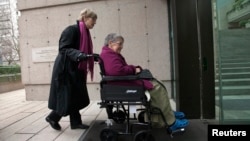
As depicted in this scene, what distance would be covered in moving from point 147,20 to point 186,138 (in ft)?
10.5

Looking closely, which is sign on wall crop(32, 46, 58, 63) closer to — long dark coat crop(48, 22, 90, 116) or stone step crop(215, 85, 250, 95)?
long dark coat crop(48, 22, 90, 116)

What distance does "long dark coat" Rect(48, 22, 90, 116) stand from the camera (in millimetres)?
3139

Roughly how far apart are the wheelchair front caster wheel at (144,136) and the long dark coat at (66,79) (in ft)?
3.47

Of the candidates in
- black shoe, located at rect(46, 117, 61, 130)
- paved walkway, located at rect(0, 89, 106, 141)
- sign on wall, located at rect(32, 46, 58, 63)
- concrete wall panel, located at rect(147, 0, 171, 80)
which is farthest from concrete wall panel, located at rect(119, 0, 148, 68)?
black shoe, located at rect(46, 117, 61, 130)

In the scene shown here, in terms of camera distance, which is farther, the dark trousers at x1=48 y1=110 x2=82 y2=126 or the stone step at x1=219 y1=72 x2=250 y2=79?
the dark trousers at x1=48 y1=110 x2=82 y2=126

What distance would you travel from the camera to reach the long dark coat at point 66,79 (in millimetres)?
Result: 3139

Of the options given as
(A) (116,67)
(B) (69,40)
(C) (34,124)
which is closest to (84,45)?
(B) (69,40)

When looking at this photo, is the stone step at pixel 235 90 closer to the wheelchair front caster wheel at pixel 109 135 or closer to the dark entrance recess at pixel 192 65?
the dark entrance recess at pixel 192 65

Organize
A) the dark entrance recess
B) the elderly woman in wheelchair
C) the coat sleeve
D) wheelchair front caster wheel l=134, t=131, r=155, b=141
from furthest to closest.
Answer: the dark entrance recess → the coat sleeve → the elderly woman in wheelchair → wheelchair front caster wheel l=134, t=131, r=155, b=141

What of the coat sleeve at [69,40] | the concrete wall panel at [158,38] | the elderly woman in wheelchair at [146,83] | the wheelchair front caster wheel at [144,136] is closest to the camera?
the wheelchair front caster wheel at [144,136]

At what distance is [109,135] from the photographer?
2691mm

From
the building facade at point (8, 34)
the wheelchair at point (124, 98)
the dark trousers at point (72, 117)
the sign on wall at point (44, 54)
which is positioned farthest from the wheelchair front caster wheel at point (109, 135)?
the building facade at point (8, 34)

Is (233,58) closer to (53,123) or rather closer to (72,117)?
(72,117)

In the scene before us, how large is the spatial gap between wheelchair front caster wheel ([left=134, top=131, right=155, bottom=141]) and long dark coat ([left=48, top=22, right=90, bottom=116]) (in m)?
1.06
